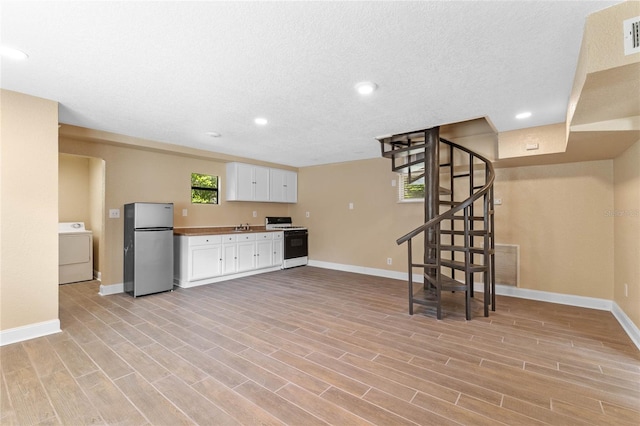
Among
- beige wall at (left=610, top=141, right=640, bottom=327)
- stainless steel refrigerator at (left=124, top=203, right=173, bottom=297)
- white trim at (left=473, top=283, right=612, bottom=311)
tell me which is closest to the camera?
beige wall at (left=610, top=141, right=640, bottom=327)

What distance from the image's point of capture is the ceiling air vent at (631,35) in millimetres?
1502

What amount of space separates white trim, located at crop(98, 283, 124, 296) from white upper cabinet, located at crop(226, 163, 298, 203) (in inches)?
93.9

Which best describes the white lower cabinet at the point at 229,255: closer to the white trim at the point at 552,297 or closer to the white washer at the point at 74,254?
the white washer at the point at 74,254

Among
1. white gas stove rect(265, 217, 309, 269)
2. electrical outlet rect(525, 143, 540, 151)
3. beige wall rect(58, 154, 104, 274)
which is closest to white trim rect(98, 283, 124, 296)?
beige wall rect(58, 154, 104, 274)

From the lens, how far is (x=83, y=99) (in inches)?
112

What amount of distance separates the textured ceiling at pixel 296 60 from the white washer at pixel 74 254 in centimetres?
246

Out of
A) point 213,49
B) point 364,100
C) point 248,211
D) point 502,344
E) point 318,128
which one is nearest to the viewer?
point 213,49

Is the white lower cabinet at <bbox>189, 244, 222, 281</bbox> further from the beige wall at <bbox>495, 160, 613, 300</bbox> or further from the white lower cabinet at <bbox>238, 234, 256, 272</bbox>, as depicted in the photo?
the beige wall at <bbox>495, 160, 613, 300</bbox>

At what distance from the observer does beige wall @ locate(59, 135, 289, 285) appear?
13.9 ft

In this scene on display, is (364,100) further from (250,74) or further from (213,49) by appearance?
(213,49)

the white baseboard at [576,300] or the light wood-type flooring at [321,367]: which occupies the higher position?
the white baseboard at [576,300]

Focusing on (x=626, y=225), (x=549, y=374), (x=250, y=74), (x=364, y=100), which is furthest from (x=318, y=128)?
(x=626, y=225)

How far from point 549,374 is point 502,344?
482mm

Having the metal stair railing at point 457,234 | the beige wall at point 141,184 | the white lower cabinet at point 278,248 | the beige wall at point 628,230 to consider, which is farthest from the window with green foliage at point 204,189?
the beige wall at point 628,230
